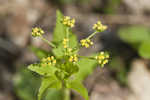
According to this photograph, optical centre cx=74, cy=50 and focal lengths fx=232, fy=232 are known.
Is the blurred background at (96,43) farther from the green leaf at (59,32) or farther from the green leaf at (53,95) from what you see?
the green leaf at (59,32)

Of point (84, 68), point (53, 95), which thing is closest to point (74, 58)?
point (84, 68)

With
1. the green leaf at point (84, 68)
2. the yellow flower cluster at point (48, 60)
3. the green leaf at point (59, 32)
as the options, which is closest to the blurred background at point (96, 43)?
the green leaf at point (59, 32)

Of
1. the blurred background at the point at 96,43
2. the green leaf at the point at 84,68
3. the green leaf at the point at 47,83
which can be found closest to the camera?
the green leaf at the point at 47,83

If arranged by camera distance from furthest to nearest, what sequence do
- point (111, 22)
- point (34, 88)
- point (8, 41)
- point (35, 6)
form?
point (35, 6) < point (111, 22) < point (8, 41) < point (34, 88)

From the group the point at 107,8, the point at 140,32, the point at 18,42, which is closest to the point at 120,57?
the point at 140,32

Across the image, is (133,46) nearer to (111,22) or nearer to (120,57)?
(120,57)

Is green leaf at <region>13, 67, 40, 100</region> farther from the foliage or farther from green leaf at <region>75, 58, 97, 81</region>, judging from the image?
the foliage
